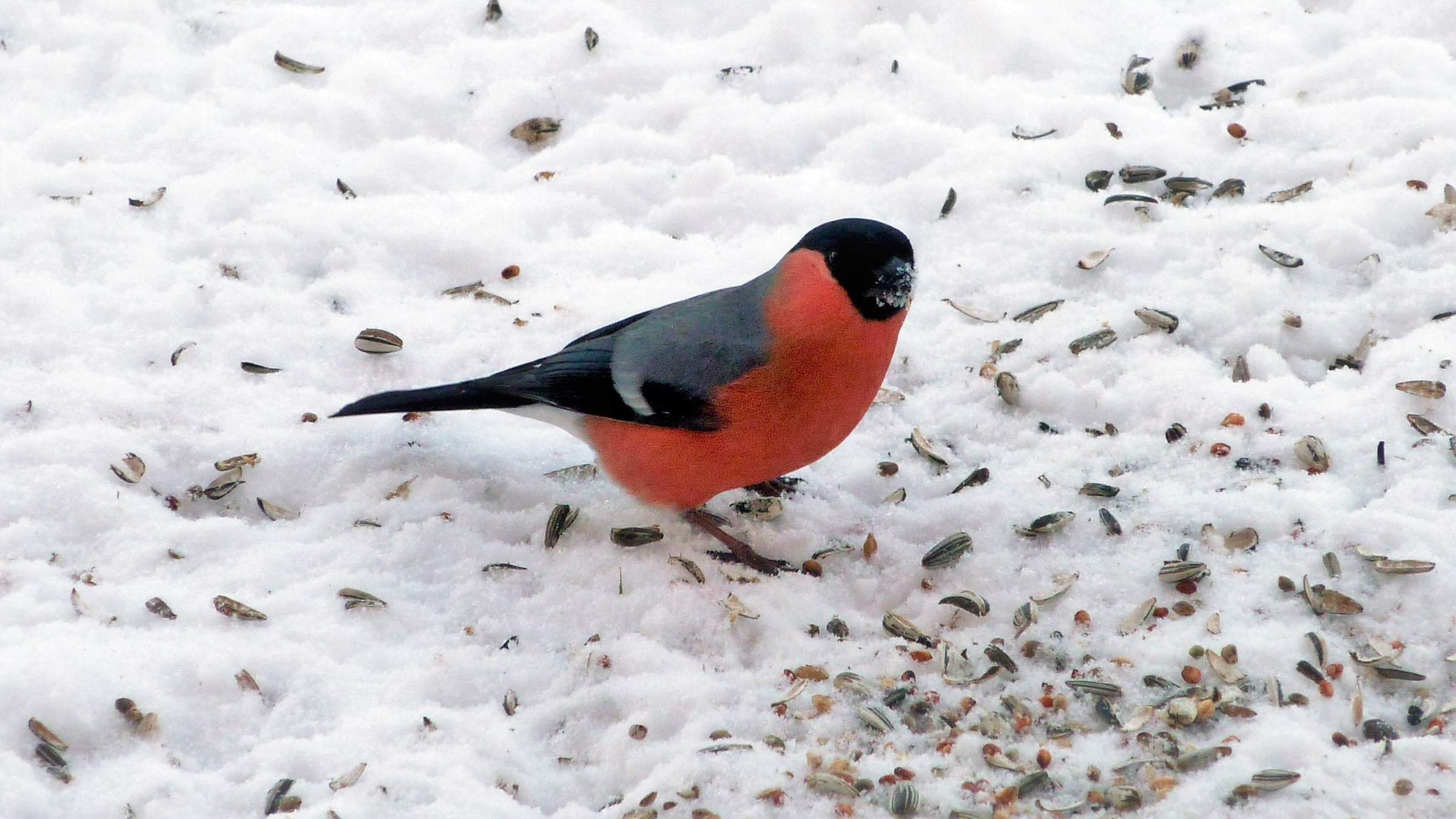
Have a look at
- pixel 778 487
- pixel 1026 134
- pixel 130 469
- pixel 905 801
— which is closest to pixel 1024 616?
pixel 905 801

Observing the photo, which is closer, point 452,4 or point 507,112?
point 507,112

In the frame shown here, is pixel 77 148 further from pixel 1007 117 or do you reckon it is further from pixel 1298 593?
pixel 1298 593

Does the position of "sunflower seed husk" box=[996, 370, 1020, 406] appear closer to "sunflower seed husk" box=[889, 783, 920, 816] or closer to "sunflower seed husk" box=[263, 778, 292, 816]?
"sunflower seed husk" box=[889, 783, 920, 816]

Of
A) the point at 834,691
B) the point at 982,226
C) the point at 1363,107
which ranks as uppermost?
the point at 1363,107

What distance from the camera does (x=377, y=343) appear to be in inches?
169

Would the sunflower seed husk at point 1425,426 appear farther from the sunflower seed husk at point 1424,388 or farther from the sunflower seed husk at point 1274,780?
the sunflower seed husk at point 1274,780

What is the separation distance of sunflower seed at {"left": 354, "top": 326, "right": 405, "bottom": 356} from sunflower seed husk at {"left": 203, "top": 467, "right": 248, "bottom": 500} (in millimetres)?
653

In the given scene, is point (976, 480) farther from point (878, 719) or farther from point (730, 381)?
point (878, 719)

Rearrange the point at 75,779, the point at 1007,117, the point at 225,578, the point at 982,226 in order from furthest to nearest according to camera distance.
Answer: the point at 1007,117, the point at 982,226, the point at 225,578, the point at 75,779

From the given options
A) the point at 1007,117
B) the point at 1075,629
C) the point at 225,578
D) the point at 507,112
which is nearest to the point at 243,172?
the point at 507,112

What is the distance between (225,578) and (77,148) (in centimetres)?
233

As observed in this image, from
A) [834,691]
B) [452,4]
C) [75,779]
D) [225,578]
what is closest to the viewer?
[75,779]

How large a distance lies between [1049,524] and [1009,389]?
603mm

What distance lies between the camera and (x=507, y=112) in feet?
17.0
